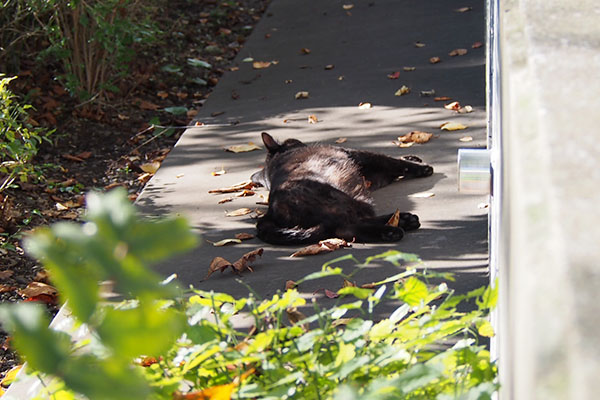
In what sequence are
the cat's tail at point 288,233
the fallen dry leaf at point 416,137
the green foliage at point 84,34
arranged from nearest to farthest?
1. the cat's tail at point 288,233
2. the fallen dry leaf at point 416,137
3. the green foliage at point 84,34

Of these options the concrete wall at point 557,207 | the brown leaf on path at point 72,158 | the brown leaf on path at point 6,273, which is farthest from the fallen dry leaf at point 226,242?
the concrete wall at point 557,207

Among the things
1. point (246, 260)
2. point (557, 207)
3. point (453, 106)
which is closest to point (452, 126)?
point (453, 106)

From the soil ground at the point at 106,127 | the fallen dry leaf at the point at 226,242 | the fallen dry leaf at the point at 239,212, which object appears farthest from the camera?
the fallen dry leaf at the point at 239,212

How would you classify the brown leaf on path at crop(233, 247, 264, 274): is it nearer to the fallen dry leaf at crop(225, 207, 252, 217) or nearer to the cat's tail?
the cat's tail

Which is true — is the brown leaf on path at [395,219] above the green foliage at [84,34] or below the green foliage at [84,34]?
below

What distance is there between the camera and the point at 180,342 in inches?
71.9

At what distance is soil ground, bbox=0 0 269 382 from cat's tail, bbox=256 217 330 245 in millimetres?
1228

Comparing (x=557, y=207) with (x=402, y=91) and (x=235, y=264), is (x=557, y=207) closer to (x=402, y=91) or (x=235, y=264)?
(x=235, y=264)

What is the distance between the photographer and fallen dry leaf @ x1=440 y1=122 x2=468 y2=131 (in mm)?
6195

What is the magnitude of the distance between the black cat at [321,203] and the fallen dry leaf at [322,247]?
88 millimetres

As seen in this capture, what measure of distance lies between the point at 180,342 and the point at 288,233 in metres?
2.80

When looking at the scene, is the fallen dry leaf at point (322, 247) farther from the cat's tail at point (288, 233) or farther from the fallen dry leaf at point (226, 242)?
the fallen dry leaf at point (226, 242)

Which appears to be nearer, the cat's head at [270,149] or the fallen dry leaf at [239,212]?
the fallen dry leaf at [239,212]

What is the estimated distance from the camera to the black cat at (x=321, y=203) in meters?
4.59
